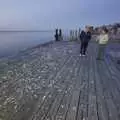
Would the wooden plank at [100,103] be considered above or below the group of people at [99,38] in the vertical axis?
below

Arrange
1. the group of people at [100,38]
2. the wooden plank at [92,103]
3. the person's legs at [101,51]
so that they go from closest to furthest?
the wooden plank at [92,103] → the group of people at [100,38] → the person's legs at [101,51]

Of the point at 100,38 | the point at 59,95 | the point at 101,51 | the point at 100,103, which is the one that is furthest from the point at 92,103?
the point at 101,51

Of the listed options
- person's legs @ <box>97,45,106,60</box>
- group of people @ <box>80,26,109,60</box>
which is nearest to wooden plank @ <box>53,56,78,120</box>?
group of people @ <box>80,26,109,60</box>

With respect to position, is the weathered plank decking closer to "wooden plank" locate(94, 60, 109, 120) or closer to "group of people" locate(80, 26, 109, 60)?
"wooden plank" locate(94, 60, 109, 120)

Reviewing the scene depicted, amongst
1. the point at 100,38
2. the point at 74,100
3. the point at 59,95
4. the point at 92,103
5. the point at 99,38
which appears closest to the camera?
the point at 92,103

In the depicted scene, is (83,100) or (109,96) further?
(109,96)

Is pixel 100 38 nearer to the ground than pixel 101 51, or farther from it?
farther from it

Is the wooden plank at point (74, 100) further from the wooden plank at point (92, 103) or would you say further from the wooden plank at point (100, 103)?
the wooden plank at point (100, 103)

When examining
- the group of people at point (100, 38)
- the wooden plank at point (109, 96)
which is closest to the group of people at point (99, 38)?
the group of people at point (100, 38)

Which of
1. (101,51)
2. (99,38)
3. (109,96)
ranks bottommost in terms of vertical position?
(109,96)

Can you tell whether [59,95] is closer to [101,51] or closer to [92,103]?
[92,103]

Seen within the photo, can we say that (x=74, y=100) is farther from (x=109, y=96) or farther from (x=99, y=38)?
(x=99, y=38)

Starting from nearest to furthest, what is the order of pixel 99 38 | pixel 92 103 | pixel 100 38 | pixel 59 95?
pixel 92 103 < pixel 59 95 < pixel 100 38 < pixel 99 38

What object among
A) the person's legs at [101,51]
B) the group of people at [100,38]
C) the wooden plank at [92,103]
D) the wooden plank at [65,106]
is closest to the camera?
the wooden plank at [65,106]
